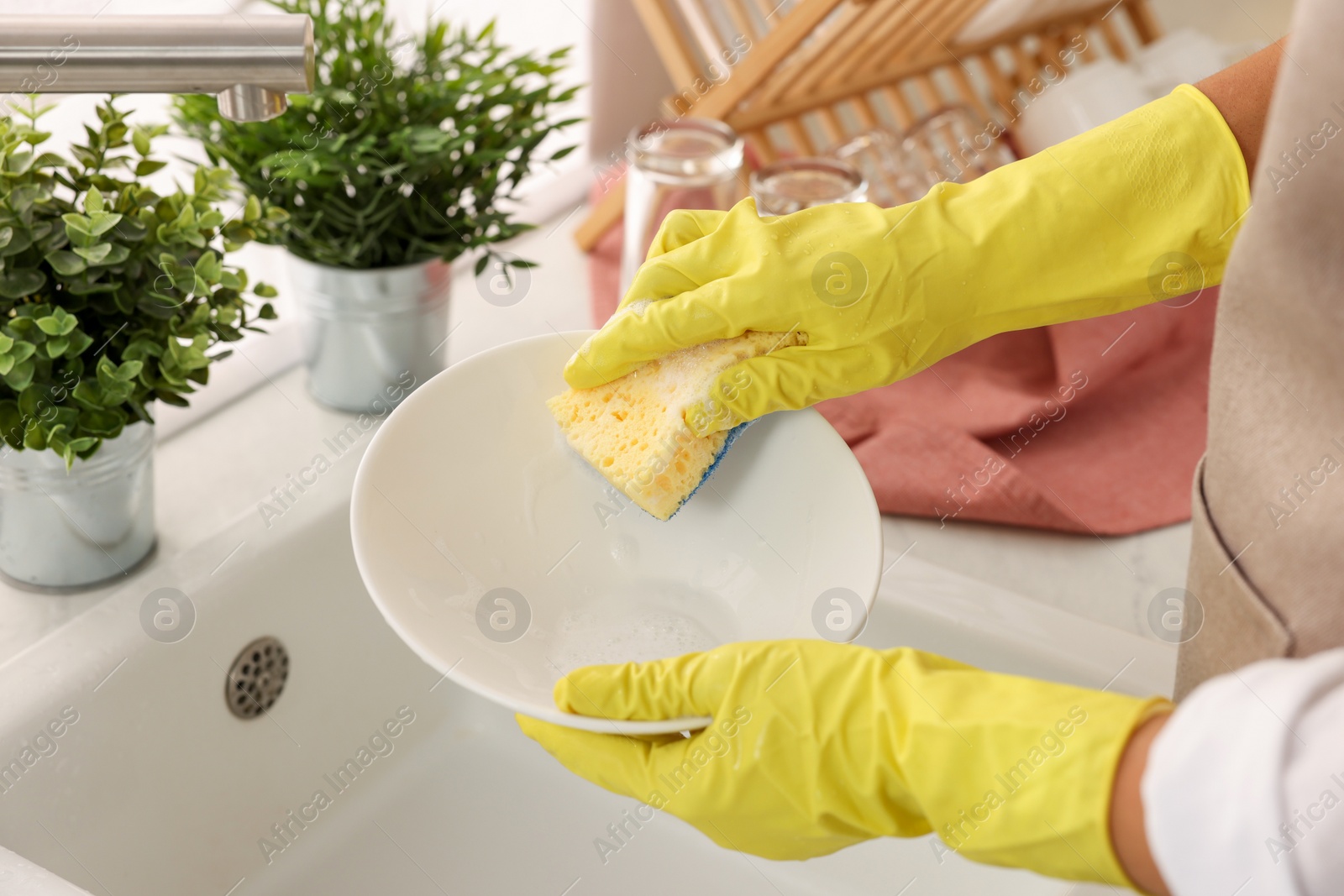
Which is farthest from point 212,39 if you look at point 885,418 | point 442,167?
point 885,418

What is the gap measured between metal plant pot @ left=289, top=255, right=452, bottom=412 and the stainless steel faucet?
14.5 inches

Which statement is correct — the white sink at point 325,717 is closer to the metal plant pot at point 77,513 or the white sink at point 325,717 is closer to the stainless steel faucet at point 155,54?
the metal plant pot at point 77,513

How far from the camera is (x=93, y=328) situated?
70cm

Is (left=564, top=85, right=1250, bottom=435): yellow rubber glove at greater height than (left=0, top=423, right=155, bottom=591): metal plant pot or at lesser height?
lesser

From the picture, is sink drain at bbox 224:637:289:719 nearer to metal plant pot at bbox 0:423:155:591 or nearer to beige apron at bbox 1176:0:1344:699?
metal plant pot at bbox 0:423:155:591

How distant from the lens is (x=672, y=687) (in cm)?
54

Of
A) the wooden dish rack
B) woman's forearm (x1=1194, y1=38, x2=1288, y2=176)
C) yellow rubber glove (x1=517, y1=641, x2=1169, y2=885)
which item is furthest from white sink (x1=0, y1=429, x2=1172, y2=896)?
the wooden dish rack

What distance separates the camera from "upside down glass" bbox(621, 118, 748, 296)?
1.03m

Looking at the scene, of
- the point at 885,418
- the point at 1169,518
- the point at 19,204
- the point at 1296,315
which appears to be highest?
the point at 19,204

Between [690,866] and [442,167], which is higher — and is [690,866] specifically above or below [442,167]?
below

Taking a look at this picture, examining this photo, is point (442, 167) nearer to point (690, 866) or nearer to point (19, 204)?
point (19, 204)

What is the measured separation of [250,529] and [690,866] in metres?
0.42

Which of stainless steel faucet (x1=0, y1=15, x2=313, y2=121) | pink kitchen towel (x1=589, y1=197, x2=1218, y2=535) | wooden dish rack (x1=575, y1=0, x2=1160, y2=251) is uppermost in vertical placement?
stainless steel faucet (x1=0, y1=15, x2=313, y2=121)

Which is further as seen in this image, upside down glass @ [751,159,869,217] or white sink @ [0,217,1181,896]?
upside down glass @ [751,159,869,217]
